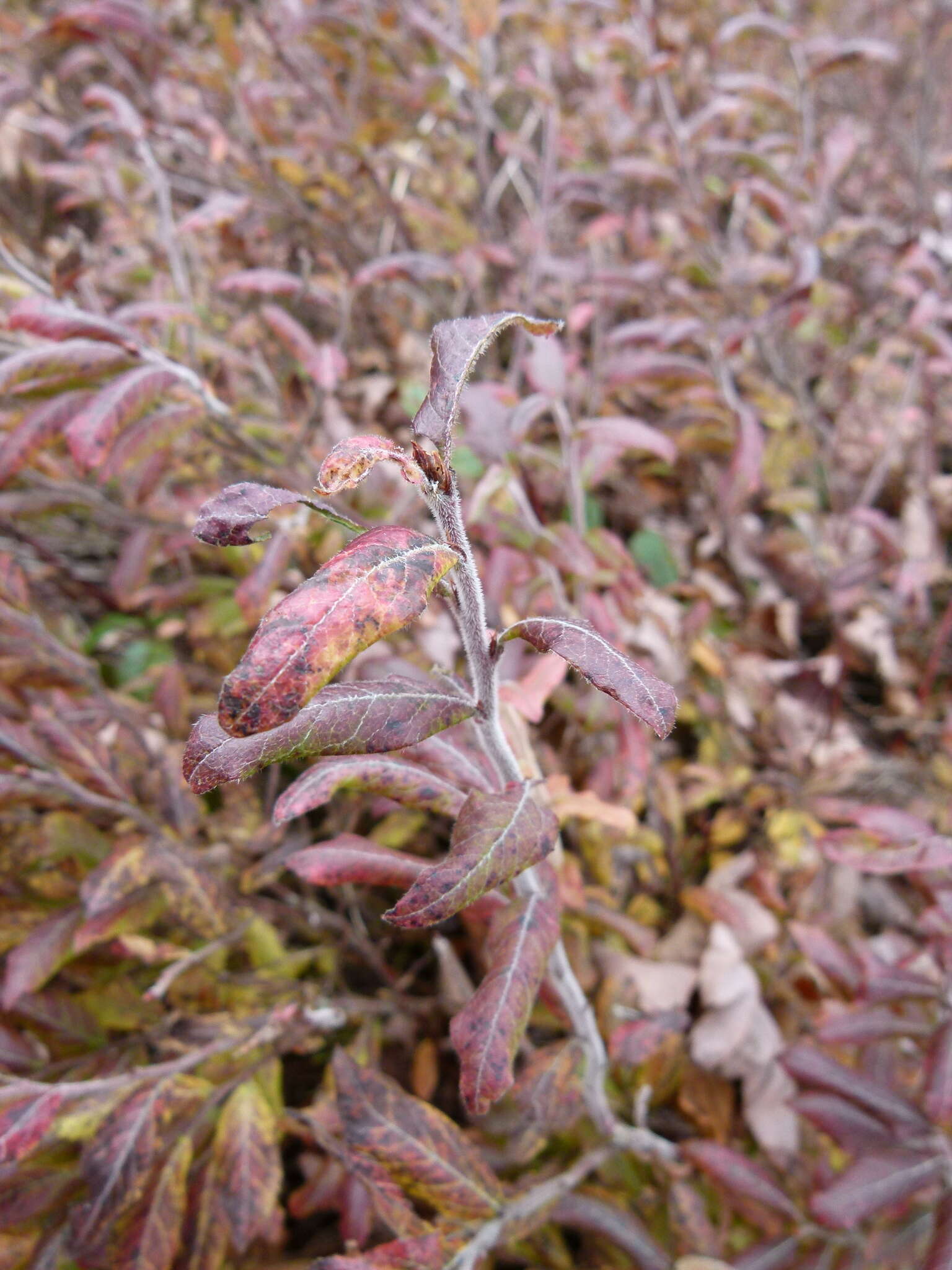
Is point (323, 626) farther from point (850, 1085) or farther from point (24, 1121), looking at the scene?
point (850, 1085)

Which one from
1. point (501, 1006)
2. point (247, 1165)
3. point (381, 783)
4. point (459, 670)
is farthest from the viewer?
point (459, 670)

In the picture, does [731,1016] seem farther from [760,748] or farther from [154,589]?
[154,589]

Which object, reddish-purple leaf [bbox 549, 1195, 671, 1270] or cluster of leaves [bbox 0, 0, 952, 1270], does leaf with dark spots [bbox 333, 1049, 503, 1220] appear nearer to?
cluster of leaves [bbox 0, 0, 952, 1270]

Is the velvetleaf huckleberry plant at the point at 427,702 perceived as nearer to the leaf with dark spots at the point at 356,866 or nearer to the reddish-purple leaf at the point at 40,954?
the leaf with dark spots at the point at 356,866

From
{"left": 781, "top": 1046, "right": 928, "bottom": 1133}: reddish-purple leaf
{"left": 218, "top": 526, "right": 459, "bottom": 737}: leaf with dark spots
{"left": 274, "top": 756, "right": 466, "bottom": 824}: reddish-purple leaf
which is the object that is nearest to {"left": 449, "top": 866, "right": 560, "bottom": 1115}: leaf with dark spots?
{"left": 274, "top": 756, "right": 466, "bottom": 824}: reddish-purple leaf

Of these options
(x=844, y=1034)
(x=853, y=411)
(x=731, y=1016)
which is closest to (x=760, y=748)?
(x=731, y=1016)

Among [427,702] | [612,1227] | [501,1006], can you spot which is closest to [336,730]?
[427,702]
